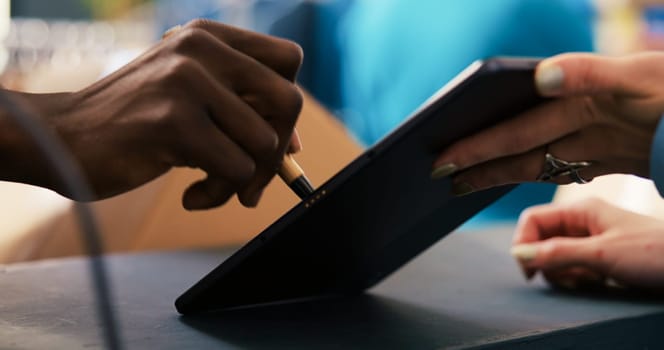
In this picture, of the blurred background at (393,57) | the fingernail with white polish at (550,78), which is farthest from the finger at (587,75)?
the blurred background at (393,57)

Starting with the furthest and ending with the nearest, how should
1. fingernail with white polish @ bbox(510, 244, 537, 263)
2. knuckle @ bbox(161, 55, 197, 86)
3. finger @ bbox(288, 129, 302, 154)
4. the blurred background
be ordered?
the blurred background < fingernail with white polish @ bbox(510, 244, 537, 263) < finger @ bbox(288, 129, 302, 154) < knuckle @ bbox(161, 55, 197, 86)

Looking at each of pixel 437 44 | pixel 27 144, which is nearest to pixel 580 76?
pixel 27 144

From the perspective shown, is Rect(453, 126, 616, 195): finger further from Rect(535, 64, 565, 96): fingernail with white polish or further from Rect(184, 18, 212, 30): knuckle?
Rect(184, 18, 212, 30): knuckle

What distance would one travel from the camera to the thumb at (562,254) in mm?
682

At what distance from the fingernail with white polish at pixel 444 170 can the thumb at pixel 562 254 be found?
0.62 ft

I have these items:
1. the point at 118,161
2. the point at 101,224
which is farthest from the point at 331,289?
the point at 101,224


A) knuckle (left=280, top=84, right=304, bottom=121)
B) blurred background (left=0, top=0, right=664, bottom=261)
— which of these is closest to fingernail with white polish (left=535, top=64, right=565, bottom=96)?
knuckle (left=280, top=84, right=304, bottom=121)

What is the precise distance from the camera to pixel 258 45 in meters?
0.54

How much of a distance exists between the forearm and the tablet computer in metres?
0.12

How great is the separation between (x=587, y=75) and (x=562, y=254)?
8.9 inches

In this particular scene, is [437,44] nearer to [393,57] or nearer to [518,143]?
[393,57]

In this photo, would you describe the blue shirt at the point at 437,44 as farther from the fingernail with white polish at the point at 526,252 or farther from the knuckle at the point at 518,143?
the knuckle at the point at 518,143

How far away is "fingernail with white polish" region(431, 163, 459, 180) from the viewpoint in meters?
0.54

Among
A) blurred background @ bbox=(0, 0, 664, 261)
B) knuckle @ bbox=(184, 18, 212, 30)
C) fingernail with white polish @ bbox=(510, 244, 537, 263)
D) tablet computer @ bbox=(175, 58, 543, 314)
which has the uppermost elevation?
knuckle @ bbox=(184, 18, 212, 30)
